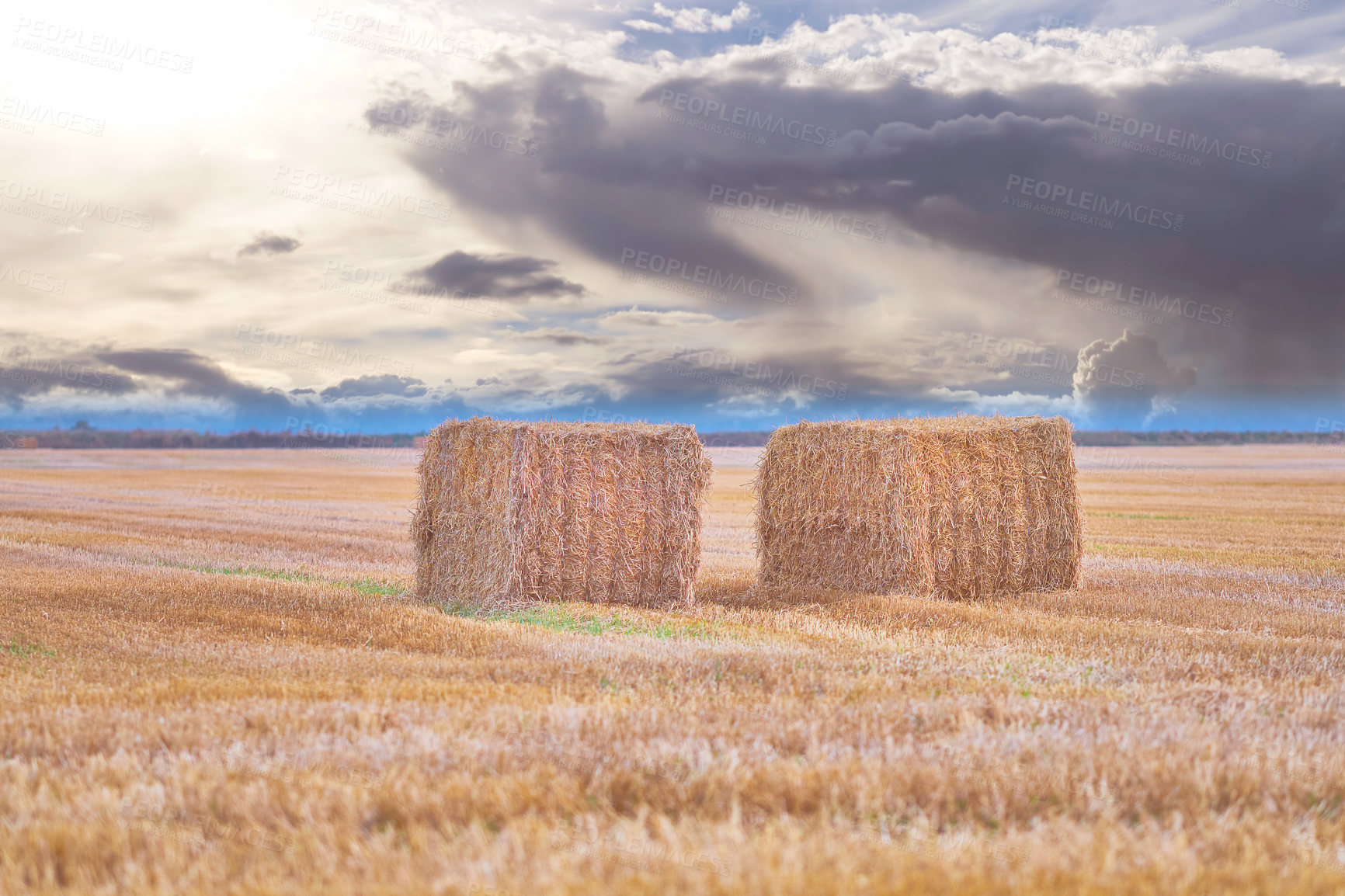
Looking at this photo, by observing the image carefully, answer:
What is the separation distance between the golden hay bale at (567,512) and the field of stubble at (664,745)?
0.68 m

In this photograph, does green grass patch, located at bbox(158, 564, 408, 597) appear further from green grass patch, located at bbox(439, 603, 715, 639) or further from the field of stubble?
green grass patch, located at bbox(439, 603, 715, 639)

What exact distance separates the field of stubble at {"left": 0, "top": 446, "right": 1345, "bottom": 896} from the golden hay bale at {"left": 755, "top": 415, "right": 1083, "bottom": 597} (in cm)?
70

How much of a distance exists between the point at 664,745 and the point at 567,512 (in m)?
6.41

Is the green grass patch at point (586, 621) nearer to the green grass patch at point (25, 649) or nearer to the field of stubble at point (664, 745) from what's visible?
the field of stubble at point (664, 745)

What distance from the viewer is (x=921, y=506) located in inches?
473

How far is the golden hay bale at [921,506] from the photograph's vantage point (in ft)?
39.2

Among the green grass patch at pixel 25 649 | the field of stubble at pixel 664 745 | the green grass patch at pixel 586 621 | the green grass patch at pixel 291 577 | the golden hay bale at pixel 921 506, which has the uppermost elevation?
the golden hay bale at pixel 921 506

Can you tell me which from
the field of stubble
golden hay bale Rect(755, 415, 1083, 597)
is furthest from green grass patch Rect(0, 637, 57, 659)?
golden hay bale Rect(755, 415, 1083, 597)

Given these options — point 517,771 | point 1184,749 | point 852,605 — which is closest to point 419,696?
point 517,771

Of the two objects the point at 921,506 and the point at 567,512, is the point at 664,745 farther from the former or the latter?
the point at 921,506

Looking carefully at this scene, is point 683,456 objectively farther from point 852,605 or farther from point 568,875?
point 568,875

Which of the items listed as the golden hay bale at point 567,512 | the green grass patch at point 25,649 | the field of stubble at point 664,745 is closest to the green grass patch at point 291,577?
the field of stubble at point 664,745

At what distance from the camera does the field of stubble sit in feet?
11.6

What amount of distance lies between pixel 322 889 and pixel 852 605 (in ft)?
27.9
